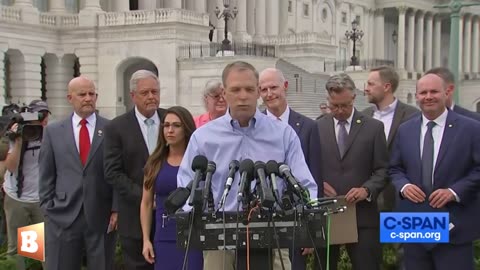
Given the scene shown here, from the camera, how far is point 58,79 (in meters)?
42.9

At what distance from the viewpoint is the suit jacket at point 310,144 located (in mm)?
7719

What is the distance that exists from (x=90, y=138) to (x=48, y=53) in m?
35.1

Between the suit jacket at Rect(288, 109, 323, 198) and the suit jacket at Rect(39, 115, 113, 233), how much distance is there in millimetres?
2232

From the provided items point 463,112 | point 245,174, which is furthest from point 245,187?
point 463,112

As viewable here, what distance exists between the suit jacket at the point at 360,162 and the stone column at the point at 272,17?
50.7 metres

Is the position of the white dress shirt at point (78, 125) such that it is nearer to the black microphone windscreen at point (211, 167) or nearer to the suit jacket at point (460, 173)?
the black microphone windscreen at point (211, 167)

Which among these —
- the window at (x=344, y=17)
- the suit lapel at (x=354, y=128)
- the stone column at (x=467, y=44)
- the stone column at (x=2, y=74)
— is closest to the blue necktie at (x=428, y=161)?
the suit lapel at (x=354, y=128)

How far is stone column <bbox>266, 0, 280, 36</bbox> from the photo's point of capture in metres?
58.4

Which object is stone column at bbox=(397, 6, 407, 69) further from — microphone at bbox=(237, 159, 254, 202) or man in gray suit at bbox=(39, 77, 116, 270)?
microphone at bbox=(237, 159, 254, 202)

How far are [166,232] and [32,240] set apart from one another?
2.41m

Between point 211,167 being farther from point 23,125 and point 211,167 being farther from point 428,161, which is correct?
point 23,125

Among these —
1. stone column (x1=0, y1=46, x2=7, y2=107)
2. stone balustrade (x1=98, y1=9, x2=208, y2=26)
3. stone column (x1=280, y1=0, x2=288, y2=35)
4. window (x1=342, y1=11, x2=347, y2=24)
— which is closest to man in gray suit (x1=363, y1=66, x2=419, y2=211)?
stone balustrade (x1=98, y1=9, x2=208, y2=26)

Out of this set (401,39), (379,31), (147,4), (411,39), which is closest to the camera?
(147,4)

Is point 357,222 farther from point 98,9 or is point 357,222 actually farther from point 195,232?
point 98,9
